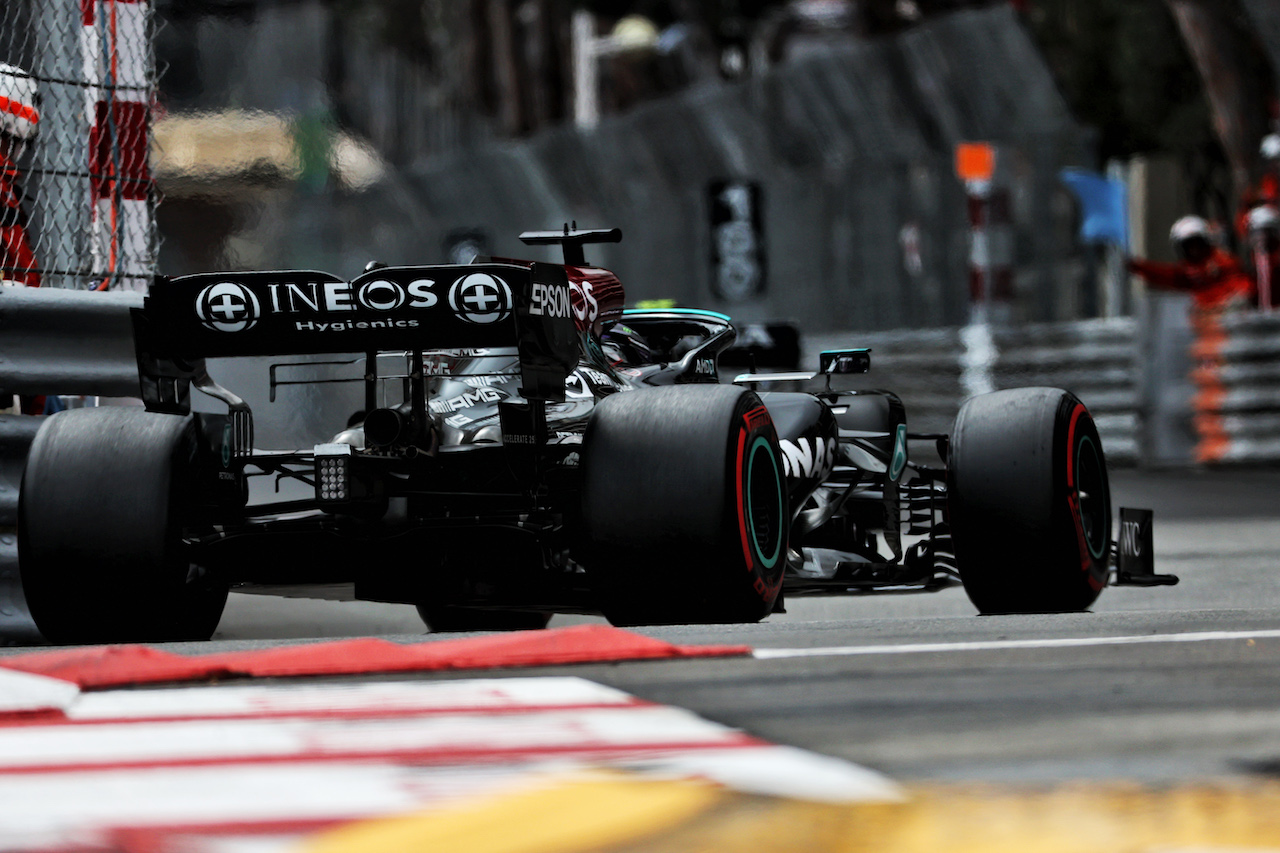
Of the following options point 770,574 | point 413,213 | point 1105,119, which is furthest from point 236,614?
point 1105,119

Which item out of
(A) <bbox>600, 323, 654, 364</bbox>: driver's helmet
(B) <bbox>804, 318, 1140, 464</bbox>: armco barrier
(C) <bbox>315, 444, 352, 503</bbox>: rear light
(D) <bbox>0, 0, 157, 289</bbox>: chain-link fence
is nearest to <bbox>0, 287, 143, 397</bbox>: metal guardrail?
(D) <bbox>0, 0, 157, 289</bbox>: chain-link fence

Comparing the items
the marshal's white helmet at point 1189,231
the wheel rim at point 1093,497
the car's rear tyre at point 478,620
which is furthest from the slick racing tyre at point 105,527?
the marshal's white helmet at point 1189,231

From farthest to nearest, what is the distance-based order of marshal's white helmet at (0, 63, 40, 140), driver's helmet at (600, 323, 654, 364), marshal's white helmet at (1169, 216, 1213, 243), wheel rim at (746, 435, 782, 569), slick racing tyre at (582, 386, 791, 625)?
marshal's white helmet at (1169, 216, 1213, 243) < marshal's white helmet at (0, 63, 40, 140) < driver's helmet at (600, 323, 654, 364) < wheel rim at (746, 435, 782, 569) < slick racing tyre at (582, 386, 791, 625)

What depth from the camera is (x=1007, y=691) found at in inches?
161

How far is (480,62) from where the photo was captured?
44.8 meters

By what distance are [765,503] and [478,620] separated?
6.92 feet

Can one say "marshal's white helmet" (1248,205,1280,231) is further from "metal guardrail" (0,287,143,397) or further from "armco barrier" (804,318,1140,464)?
"metal guardrail" (0,287,143,397)

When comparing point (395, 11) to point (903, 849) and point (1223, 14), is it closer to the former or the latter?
point (1223, 14)

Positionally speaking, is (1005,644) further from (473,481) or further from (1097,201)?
(1097,201)

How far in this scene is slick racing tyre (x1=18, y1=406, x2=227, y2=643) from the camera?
5.97m

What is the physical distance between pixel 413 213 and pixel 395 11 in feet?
70.1

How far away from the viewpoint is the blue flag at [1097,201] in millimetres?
17250

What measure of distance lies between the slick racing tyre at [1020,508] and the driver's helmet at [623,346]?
108 centimetres

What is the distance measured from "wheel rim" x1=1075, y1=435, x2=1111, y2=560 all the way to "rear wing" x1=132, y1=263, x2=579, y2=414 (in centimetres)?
191
